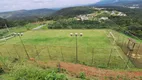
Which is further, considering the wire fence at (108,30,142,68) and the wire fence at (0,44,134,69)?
the wire fence at (108,30,142,68)

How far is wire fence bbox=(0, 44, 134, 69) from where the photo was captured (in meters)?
17.0

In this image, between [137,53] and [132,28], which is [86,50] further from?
[132,28]

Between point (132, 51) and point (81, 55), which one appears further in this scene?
point (132, 51)

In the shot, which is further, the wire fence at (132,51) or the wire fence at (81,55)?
the wire fence at (132,51)

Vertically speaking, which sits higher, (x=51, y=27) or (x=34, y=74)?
(x=34, y=74)

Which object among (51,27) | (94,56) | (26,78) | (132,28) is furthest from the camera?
(51,27)

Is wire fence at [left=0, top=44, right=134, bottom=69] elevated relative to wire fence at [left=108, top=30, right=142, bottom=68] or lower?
elevated

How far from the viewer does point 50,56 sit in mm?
19562

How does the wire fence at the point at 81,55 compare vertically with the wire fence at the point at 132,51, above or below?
above

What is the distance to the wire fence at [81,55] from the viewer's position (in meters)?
17.0

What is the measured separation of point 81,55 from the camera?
19656 millimetres

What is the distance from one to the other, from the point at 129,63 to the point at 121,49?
16.1 feet

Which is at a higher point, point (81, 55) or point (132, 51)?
point (81, 55)

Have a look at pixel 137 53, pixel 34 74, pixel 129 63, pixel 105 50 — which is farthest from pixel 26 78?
pixel 137 53
